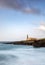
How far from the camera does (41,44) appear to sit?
55.1 feet

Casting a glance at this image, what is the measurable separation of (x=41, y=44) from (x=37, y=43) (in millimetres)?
547

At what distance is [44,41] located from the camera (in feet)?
54.4

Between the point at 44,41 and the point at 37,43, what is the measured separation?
907mm

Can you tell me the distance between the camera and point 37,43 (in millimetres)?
16688
